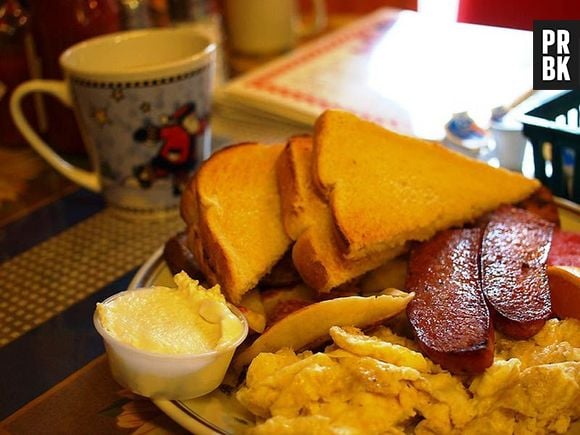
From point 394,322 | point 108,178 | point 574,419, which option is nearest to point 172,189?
point 108,178

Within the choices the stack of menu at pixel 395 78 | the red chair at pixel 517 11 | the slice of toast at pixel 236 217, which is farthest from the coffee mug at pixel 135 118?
the red chair at pixel 517 11

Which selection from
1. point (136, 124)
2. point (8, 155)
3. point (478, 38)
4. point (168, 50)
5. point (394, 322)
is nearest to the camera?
point (394, 322)

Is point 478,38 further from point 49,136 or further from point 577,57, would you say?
point 49,136

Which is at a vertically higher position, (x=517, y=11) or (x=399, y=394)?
(x=517, y=11)

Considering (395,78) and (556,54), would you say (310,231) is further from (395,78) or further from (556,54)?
(395,78)

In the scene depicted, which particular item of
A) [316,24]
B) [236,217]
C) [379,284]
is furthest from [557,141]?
[316,24]
